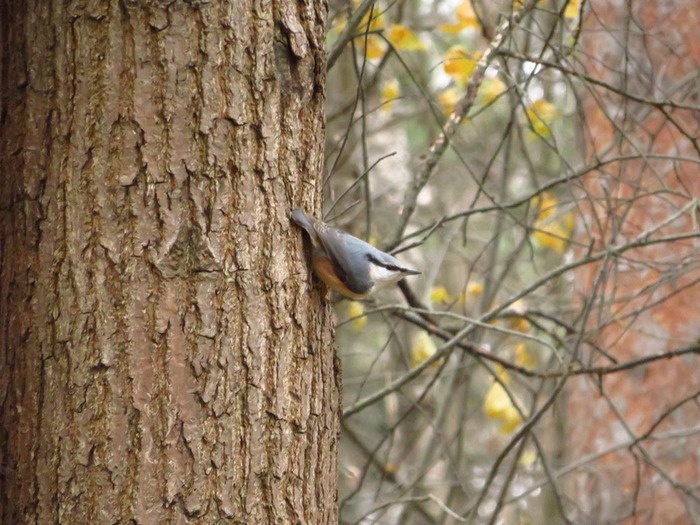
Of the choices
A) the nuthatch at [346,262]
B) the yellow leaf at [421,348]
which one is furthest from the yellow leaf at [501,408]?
the nuthatch at [346,262]

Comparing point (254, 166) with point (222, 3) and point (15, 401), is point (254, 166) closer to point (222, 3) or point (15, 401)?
point (222, 3)

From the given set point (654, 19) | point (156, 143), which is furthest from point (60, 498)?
point (654, 19)

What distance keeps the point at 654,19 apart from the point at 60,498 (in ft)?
12.7

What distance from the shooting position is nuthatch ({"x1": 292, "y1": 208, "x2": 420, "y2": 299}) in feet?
6.56

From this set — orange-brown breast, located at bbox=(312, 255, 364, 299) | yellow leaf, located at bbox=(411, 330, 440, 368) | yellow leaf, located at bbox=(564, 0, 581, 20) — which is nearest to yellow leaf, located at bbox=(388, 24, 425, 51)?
yellow leaf, located at bbox=(564, 0, 581, 20)

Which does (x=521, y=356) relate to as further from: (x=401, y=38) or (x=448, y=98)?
(x=401, y=38)

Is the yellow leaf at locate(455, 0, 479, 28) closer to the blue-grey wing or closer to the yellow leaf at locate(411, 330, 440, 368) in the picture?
the yellow leaf at locate(411, 330, 440, 368)

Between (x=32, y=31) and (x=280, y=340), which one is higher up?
(x=32, y=31)

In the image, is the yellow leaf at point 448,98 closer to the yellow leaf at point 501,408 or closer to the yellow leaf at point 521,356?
the yellow leaf at point 521,356

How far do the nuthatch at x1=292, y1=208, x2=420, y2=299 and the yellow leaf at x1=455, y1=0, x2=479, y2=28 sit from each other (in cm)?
216

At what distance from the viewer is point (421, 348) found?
20.5ft

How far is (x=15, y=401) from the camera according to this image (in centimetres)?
179

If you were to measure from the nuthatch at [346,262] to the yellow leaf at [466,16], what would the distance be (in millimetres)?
2157

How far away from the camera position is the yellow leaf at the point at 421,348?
5.61 metres
